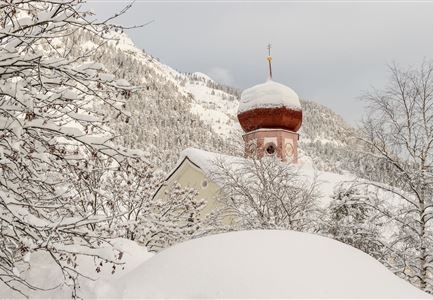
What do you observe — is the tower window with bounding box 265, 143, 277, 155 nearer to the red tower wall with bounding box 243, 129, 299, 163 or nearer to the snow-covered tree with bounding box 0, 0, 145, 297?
the red tower wall with bounding box 243, 129, 299, 163

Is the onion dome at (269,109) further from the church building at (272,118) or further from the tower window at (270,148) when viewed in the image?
the tower window at (270,148)

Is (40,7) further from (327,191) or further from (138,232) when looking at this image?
(327,191)

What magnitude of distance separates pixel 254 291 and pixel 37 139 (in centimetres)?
259

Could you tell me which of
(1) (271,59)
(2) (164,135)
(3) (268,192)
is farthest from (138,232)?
(2) (164,135)

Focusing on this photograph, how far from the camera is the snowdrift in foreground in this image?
4.87m

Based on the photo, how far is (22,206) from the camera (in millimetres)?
5160

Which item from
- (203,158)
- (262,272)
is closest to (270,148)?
(203,158)

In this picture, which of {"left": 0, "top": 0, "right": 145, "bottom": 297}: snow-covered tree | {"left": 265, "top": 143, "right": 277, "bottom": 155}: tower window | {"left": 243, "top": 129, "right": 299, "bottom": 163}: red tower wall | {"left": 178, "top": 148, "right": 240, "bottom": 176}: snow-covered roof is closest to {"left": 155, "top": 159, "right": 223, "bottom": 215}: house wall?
{"left": 178, "top": 148, "right": 240, "bottom": 176}: snow-covered roof

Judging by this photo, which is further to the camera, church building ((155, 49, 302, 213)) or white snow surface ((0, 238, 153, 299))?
church building ((155, 49, 302, 213))

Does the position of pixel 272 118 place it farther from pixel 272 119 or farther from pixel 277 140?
pixel 277 140

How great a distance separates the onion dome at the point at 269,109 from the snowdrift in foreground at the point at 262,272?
23466 mm

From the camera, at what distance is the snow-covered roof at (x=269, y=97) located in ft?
97.3

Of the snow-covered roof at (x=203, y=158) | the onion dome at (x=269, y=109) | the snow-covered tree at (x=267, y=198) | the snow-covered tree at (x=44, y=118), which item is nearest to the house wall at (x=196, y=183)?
the snow-covered roof at (x=203, y=158)

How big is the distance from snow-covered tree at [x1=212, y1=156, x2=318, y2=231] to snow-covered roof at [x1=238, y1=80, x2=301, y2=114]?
10.6 metres
